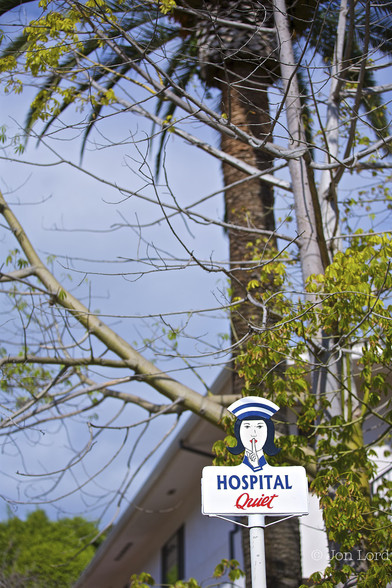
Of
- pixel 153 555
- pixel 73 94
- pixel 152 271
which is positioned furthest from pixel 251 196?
pixel 153 555

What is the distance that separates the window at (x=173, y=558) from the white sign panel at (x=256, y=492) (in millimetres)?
12249

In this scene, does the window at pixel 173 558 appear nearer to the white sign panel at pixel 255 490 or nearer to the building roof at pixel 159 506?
the building roof at pixel 159 506

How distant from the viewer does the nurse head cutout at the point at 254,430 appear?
5.28 meters

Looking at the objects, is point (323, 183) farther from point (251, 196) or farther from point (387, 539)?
point (387, 539)

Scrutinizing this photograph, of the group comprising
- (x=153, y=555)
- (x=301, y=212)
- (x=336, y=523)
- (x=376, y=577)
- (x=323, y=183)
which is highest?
(x=323, y=183)

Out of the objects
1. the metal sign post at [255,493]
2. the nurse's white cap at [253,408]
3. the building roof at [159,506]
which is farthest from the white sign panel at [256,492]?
the building roof at [159,506]

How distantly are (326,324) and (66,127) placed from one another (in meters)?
3.29

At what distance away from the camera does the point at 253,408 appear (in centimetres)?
544

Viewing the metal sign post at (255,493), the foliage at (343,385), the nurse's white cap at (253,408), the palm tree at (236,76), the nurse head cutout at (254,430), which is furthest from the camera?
the palm tree at (236,76)

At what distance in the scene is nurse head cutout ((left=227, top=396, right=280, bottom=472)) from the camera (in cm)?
528

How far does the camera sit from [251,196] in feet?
37.0

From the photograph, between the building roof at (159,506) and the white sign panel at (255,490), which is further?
the building roof at (159,506)

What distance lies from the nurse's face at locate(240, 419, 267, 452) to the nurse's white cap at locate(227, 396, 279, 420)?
5 centimetres

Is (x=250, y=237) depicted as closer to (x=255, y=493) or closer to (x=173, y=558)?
(x=255, y=493)
